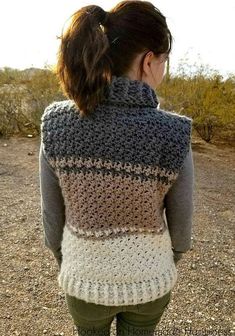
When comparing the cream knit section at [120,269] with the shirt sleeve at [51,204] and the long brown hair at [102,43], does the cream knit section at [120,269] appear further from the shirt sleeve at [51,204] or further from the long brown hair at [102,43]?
the long brown hair at [102,43]

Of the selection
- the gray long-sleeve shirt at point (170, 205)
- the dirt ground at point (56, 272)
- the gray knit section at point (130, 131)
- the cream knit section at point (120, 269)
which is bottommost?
the dirt ground at point (56, 272)

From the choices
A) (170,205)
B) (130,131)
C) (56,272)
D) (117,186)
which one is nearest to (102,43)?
(130,131)

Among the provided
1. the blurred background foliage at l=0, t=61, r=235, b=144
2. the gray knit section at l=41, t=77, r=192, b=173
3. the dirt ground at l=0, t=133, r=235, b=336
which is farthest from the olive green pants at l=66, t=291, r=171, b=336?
the blurred background foliage at l=0, t=61, r=235, b=144

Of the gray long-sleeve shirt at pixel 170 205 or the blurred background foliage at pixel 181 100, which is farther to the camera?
the blurred background foliage at pixel 181 100

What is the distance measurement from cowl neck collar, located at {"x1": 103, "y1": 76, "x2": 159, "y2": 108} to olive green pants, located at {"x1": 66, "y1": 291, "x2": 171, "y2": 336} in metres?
0.68

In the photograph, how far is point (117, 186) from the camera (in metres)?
1.35

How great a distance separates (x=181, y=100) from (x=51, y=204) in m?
6.73

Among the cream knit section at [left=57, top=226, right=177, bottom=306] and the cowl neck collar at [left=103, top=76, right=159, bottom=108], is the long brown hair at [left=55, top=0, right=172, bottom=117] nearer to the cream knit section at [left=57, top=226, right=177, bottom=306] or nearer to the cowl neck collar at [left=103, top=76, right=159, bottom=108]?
the cowl neck collar at [left=103, top=76, right=159, bottom=108]

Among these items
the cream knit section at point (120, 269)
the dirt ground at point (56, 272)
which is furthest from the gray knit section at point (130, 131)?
the dirt ground at point (56, 272)

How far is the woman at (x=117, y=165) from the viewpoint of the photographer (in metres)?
1.27

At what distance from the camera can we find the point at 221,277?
3467 millimetres

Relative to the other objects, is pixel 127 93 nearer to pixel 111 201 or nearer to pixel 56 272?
pixel 111 201

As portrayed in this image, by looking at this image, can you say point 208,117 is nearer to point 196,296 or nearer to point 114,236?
point 196,296

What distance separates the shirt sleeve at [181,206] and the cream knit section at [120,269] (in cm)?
7
